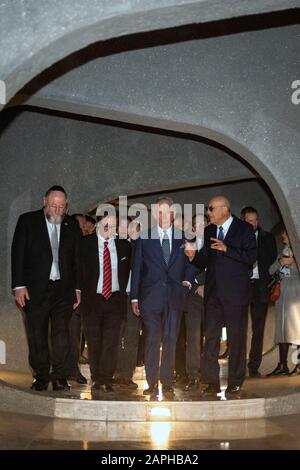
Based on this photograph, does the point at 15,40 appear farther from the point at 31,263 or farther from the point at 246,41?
the point at 246,41

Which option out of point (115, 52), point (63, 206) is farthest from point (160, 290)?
point (115, 52)

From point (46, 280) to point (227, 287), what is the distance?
161 centimetres

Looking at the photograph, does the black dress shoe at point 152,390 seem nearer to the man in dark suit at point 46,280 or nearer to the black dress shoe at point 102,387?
the black dress shoe at point 102,387

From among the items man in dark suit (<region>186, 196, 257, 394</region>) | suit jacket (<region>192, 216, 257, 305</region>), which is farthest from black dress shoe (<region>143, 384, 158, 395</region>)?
suit jacket (<region>192, 216, 257, 305</region>)

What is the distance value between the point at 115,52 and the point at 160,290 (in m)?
2.28

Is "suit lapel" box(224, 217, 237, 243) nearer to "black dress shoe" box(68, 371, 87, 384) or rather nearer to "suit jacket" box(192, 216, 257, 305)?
"suit jacket" box(192, 216, 257, 305)

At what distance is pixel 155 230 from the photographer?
7.97 meters

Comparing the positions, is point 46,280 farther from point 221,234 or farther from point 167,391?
point 221,234

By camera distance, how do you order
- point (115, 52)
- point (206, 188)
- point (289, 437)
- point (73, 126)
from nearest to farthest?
1. point (289, 437)
2. point (115, 52)
3. point (73, 126)
4. point (206, 188)

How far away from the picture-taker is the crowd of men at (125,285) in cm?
756

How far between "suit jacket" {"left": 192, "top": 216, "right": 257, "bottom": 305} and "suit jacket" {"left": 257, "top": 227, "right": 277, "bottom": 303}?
236 centimetres

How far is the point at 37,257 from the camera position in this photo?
24.8 feet

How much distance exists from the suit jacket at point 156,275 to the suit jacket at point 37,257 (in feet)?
1.90

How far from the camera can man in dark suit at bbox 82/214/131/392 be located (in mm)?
7926
